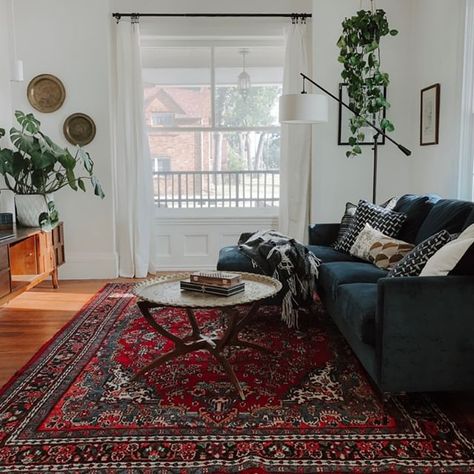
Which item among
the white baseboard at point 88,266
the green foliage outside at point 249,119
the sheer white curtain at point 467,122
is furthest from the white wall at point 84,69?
the sheer white curtain at point 467,122

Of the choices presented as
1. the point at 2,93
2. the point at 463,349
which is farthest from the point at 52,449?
the point at 2,93

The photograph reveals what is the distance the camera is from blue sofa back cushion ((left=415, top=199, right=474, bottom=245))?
10.0 ft

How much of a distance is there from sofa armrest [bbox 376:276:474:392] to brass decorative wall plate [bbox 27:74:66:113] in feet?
13.2

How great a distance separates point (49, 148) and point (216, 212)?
188 cm

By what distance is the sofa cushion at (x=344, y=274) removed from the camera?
10.6ft

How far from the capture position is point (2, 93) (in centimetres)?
453

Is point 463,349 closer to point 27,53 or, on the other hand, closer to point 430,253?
point 430,253

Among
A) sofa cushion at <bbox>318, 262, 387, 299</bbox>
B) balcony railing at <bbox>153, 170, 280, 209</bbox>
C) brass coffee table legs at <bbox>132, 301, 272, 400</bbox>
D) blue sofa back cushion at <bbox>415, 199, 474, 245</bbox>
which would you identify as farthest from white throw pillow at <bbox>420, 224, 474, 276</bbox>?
balcony railing at <bbox>153, 170, 280, 209</bbox>

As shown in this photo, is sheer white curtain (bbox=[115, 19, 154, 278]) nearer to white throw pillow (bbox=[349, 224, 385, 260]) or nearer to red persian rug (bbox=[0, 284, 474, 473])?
red persian rug (bbox=[0, 284, 474, 473])

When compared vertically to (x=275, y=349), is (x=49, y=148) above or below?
above

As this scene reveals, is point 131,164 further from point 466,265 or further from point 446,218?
point 466,265

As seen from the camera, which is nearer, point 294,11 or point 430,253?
point 430,253

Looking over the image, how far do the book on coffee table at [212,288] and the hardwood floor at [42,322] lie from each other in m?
1.08

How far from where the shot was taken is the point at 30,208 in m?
4.53
